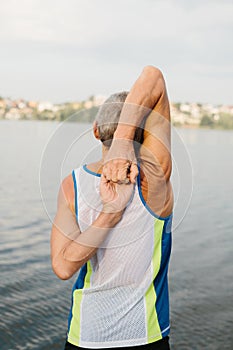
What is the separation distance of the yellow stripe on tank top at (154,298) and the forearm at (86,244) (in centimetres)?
23

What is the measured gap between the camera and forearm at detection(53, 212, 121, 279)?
2.10 metres

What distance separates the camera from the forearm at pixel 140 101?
2.06m

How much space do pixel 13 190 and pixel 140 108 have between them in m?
14.8

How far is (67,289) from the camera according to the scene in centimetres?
754

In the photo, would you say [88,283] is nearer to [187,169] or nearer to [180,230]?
[187,169]

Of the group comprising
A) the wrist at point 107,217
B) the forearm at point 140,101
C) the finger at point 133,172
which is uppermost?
the forearm at point 140,101

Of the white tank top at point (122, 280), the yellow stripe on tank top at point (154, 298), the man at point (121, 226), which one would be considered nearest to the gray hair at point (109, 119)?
the man at point (121, 226)

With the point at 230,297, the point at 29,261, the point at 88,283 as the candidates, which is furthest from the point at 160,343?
the point at 29,261

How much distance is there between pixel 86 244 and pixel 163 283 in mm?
465

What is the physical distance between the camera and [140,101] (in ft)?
7.00

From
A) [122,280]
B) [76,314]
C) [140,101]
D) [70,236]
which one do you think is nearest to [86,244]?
[70,236]

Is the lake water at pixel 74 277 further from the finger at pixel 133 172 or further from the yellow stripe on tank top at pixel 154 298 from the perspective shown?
the finger at pixel 133 172

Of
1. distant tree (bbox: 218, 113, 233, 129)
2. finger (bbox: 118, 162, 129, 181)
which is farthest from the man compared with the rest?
distant tree (bbox: 218, 113, 233, 129)

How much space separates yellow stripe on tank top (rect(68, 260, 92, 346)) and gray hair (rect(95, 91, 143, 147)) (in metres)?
0.53
